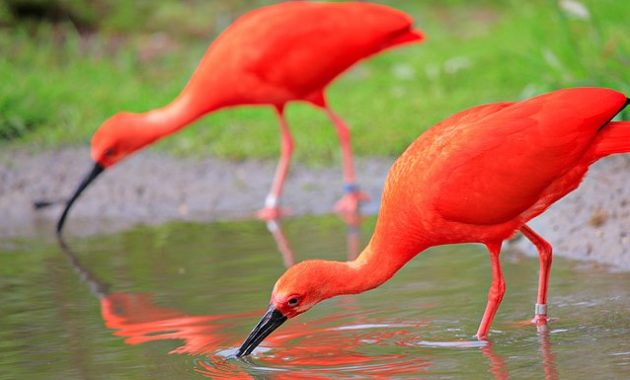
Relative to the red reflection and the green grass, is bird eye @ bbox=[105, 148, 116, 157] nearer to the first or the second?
the green grass

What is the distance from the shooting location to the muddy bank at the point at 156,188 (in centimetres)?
912

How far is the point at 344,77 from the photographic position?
1284 cm

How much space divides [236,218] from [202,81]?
92 centimetres

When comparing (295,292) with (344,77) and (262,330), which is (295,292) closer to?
(262,330)

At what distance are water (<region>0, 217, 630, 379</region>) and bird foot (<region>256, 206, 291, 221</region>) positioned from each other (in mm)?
690

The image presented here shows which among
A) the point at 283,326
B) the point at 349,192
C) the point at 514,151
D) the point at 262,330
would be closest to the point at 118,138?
the point at 349,192

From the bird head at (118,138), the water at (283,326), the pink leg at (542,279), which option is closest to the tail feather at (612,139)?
the pink leg at (542,279)

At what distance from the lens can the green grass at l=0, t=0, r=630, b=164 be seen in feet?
32.6

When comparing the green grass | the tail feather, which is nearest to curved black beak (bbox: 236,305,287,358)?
the tail feather

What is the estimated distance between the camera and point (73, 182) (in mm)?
10016

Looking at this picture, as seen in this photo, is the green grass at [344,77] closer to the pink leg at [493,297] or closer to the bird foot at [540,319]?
the pink leg at [493,297]

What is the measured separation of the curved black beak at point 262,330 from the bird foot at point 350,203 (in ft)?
11.6

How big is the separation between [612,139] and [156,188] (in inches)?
188

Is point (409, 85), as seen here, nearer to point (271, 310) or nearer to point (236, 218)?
point (236, 218)
